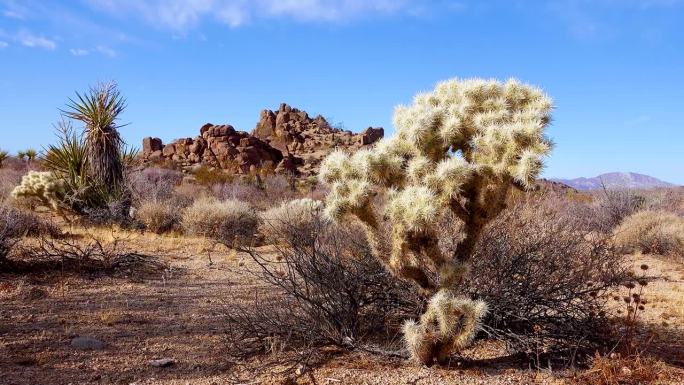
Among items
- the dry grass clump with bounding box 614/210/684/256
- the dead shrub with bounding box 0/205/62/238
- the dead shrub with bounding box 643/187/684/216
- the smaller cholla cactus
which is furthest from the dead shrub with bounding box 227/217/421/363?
the dead shrub with bounding box 643/187/684/216

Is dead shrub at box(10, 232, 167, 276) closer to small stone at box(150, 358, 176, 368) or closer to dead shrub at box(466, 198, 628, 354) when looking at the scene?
small stone at box(150, 358, 176, 368)

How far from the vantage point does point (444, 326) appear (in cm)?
374

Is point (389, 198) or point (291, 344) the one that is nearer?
point (389, 198)

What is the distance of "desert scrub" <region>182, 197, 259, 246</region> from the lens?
490 inches

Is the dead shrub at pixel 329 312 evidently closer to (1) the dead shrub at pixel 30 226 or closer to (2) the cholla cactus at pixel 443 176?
(2) the cholla cactus at pixel 443 176

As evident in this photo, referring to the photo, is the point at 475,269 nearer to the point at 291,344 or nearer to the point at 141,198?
the point at 291,344

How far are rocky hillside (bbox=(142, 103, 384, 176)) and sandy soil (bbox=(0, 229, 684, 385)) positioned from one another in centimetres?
3140

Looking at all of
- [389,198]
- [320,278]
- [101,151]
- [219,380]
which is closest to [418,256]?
[389,198]

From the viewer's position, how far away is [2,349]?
4.46 metres

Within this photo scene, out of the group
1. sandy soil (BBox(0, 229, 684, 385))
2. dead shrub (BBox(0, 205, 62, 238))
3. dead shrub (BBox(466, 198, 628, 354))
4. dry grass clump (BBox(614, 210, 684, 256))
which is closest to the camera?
sandy soil (BBox(0, 229, 684, 385))

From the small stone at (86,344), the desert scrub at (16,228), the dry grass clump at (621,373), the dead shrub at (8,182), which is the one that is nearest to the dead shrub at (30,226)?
the desert scrub at (16,228)

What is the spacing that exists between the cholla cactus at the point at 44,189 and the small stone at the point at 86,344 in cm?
986

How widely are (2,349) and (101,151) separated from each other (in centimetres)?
986

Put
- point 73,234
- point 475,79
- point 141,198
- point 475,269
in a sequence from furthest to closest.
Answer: point 141,198, point 73,234, point 475,269, point 475,79
